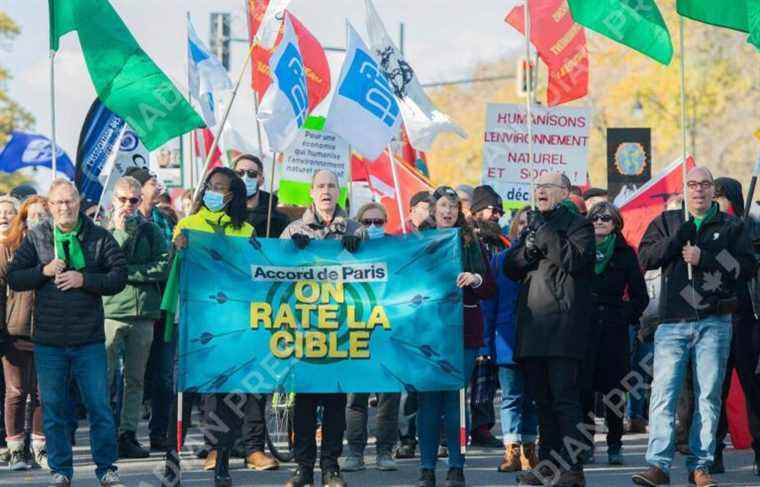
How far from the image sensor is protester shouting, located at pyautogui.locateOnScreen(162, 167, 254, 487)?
1085 centimetres

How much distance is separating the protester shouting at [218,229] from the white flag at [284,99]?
8.25ft

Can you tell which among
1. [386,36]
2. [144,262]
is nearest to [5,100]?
[386,36]

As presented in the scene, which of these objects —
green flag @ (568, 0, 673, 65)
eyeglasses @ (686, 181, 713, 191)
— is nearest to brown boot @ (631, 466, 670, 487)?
eyeglasses @ (686, 181, 713, 191)

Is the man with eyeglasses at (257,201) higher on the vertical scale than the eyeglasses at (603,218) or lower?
higher

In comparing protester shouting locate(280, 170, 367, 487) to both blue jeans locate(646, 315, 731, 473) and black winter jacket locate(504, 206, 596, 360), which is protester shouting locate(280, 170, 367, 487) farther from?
blue jeans locate(646, 315, 731, 473)

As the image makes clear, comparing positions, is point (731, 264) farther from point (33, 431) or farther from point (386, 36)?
point (386, 36)

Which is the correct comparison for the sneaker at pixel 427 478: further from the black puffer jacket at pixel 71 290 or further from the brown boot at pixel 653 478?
the black puffer jacket at pixel 71 290

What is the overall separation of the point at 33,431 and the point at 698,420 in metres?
5.01

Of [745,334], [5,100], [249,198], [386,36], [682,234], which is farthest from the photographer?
[5,100]

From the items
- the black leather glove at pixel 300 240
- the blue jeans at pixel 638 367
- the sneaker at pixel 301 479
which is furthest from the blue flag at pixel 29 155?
the sneaker at pixel 301 479

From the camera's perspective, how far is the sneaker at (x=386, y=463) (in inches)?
479

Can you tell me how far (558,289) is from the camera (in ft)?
35.6

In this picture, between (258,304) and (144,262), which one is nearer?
(258,304)

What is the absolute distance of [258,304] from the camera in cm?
1113
